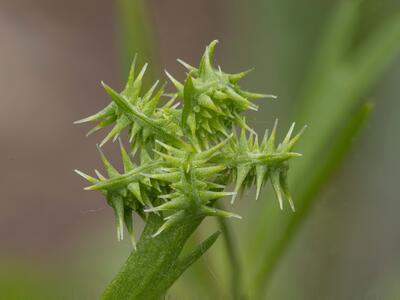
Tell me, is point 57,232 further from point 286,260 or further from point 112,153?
point 286,260

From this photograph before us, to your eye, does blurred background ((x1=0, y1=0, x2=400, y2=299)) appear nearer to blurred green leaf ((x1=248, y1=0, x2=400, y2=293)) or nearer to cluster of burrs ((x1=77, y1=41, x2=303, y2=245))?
blurred green leaf ((x1=248, y1=0, x2=400, y2=293))

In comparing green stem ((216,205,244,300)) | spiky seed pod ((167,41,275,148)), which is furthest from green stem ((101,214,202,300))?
green stem ((216,205,244,300))

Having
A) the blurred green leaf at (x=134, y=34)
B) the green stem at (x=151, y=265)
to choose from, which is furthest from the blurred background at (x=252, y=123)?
the green stem at (x=151, y=265)

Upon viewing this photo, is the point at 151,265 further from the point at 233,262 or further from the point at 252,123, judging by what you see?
the point at 252,123

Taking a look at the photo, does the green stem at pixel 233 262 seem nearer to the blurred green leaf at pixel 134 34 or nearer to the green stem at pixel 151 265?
the green stem at pixel 151 265

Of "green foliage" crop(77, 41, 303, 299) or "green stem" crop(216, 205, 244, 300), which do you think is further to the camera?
"green stem" crop(216, 205, 244, 300)
